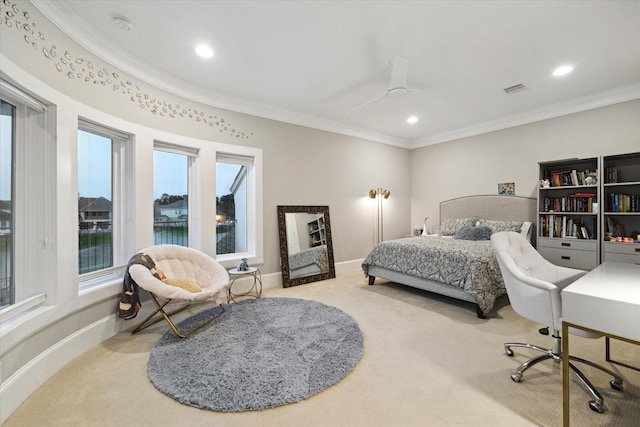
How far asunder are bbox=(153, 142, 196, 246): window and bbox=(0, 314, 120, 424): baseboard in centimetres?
105

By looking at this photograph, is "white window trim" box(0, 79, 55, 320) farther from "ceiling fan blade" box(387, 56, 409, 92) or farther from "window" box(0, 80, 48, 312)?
"ceiling fan blade" box(387, 56, 409, 92)

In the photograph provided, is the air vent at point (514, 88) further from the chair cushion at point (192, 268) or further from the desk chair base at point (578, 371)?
the chair cushion at point (192, 268)

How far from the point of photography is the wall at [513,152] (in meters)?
3.69

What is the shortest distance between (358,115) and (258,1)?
2.67 meters

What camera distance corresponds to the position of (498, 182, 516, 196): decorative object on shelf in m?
4.63

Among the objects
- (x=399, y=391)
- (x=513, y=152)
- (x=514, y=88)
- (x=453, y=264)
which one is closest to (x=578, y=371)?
(x=399, y=391)

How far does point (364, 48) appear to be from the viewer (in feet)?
8.63

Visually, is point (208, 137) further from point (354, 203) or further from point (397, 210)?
point (397, 210)

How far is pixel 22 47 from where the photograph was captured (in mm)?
1841

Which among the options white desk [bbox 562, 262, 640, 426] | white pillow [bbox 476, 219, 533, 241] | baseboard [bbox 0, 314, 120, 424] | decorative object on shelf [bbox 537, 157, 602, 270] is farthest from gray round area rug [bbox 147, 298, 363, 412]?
decorative object on shelf [bbox 537, 157, 602, 270]

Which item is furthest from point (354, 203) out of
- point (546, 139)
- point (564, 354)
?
point (564, 354)

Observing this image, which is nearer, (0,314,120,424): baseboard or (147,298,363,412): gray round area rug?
(0,314,120,424): baseboard

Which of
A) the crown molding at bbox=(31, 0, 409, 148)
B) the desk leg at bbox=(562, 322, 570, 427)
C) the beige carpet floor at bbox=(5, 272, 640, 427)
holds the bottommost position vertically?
the beige carpet floor at bbox=(5, 272, 640, 427)

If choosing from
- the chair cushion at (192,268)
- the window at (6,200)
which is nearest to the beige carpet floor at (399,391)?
the chair cushion at (192,268)
